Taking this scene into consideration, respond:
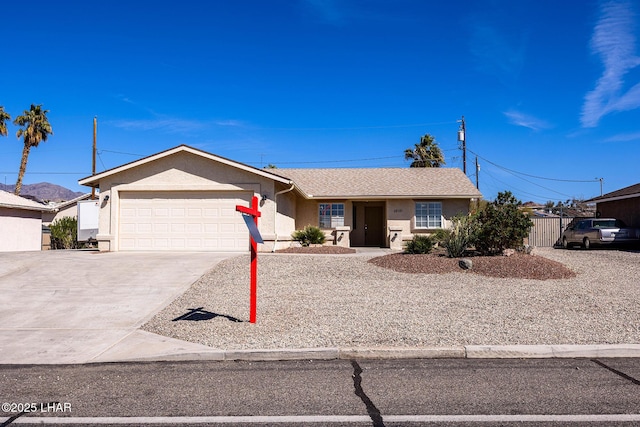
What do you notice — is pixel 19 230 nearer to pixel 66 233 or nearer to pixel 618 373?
pixel 66 233

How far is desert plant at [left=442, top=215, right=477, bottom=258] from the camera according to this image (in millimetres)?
15141

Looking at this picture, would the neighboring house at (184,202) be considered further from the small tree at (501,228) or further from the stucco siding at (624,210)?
the stucco siding at (624,210)

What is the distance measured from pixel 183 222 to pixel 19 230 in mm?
12833

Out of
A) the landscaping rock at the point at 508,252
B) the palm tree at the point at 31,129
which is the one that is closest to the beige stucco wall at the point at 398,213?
the landscaping rock at the point at 508,252

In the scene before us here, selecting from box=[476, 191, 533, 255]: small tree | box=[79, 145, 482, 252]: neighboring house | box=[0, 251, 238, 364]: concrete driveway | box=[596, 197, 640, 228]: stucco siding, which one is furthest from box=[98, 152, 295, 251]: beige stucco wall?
box=[596, 197, 640, 228]: stucco siding

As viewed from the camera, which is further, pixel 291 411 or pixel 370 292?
pixel 370 292

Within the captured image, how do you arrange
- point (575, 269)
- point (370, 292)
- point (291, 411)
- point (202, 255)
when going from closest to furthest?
point (291, 411) < point (370, 292) < point (575, 269) < point (202, 255)

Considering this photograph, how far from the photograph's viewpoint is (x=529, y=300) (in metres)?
10.2

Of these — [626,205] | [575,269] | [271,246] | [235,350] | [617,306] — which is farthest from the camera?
[626,205]

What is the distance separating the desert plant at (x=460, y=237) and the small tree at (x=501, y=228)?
223mm

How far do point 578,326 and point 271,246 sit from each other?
468 inches

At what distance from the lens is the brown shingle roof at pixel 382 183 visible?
24031mm

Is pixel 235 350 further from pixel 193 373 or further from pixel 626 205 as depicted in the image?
pixel 626 205

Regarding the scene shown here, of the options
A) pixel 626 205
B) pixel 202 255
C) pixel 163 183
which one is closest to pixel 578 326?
pixel 202 255
